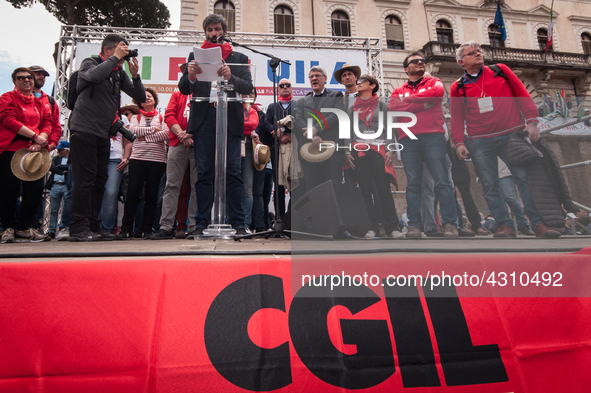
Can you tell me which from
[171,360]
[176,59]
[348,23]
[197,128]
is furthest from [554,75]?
[171,360]

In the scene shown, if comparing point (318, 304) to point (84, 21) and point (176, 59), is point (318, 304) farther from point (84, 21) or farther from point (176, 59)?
point (84, 21)

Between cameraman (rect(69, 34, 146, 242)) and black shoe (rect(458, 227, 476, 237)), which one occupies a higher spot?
cameraman (rect(69, 34, 146, 242))

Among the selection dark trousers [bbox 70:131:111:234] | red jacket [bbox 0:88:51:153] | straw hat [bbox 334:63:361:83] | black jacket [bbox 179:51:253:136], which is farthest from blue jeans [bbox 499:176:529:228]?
red jacket [bbox 0:88:51:153]

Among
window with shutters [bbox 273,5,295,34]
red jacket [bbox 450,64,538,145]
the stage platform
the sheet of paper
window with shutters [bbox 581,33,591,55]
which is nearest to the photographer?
the stage platform

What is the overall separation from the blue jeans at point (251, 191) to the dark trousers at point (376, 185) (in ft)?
5.57

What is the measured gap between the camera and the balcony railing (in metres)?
15.1

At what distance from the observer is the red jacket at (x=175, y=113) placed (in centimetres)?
303

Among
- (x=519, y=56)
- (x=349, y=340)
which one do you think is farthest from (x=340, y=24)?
(x=349, y=340)

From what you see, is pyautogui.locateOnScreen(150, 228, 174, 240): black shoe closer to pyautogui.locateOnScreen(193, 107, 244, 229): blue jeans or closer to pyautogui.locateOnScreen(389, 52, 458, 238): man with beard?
pyautogui.locateOnScreen(193, 107, 244, 229): blue jeans

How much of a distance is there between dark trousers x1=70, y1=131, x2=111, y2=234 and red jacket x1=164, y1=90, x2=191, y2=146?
56 centimetres

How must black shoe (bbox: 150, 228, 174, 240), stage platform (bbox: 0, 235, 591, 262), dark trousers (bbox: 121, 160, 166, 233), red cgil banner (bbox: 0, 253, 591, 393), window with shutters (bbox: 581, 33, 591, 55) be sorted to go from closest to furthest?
1. red cgil banner (bbox: 0, 253, 591, 393)
2. stage platform (bbox: 0, 235, 591, 262)
3. black shoe (bbox: 150, 228, 174, 240)
4. dark trousers (bbox: 121, 160, 166, 233)
5. window with shutters (bbox: 581, 33, 591, 55)

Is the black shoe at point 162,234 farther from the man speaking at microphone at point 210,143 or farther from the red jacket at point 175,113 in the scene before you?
the red jacket at point 175,113

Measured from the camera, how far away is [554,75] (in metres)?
16.8

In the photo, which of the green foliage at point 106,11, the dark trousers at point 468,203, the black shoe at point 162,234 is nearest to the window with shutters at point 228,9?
the green foliage at point 106,11
